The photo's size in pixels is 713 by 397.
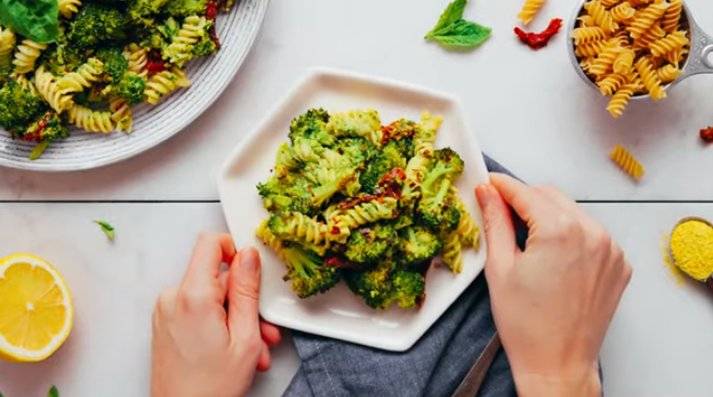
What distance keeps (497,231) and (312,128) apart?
1.45ft

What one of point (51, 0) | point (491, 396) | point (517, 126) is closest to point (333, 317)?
point (491, 396)

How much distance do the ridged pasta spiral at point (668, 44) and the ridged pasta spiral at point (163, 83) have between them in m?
0.99

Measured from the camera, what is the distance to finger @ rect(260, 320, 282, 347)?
2016 mm

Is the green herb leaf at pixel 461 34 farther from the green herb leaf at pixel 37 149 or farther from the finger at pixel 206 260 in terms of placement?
the green herb leaf at pixel 37 149

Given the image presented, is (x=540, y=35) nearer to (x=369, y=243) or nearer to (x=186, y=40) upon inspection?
(x=369, y=243)

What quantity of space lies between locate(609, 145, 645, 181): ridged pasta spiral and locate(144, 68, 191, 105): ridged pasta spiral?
969mm

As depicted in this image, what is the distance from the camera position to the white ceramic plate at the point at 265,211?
198 centimetres

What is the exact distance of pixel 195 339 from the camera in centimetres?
194

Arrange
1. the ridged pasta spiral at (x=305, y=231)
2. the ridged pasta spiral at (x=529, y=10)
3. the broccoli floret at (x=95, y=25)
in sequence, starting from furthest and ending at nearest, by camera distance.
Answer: the ridged pasta spiral at (x=529, y=10)
the broccoli floret at (x=95, y=25)
the ridged pasta spiral at (x=305, y=231)

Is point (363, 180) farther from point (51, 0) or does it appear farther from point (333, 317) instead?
point (51, 0)

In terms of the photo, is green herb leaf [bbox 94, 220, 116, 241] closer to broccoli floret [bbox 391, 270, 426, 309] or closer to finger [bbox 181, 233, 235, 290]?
finger [bbox 181, 233, 235, 290]

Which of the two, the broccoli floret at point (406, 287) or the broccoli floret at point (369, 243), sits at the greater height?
the broccoli floret at point (369, 243)

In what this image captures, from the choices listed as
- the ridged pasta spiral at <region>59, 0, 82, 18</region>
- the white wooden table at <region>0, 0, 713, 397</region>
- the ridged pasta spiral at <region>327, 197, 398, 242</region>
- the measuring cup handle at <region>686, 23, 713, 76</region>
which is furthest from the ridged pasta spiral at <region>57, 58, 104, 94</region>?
the measuring cup handle at <region>686, 23, 713, 76</region>

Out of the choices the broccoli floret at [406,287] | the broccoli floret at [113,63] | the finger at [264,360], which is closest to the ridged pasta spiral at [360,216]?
the broccoli floret at [406,287]
